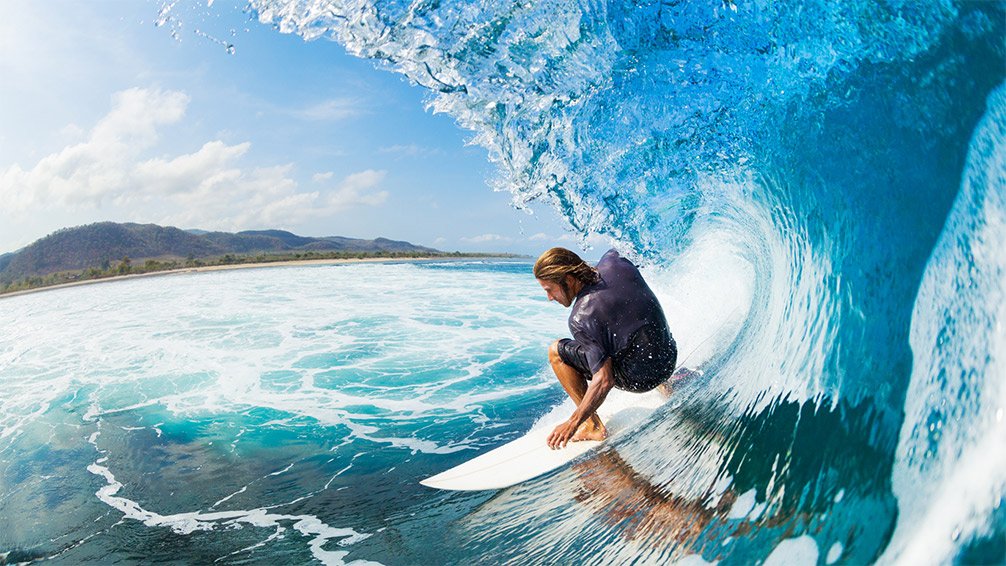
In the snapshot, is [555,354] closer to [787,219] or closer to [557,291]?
[557,291]

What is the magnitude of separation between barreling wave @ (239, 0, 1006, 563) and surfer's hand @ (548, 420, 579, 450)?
24cm

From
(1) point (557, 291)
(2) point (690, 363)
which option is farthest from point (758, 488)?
(2) point (690, 363)

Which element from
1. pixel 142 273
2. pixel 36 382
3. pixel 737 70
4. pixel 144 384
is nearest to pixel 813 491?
pixel 737 70

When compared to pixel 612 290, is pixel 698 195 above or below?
above

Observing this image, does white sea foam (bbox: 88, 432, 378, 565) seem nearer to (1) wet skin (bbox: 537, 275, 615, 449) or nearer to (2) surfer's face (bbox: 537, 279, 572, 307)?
(1) wet skin (bbox: 537, 275, 615, 449)

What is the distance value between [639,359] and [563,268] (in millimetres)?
705

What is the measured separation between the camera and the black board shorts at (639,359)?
2967 mm

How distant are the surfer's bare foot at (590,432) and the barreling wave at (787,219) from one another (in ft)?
0.48

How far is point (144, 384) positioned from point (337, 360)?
9.45 feet

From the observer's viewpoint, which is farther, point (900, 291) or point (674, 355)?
point (674, 355)

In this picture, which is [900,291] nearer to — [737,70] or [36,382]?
[737,70]

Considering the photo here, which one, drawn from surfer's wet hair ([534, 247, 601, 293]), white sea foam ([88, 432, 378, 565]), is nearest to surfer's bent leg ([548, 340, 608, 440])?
surfer's wet hair ([534, 247, 601, 293])

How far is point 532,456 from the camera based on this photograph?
343 cm

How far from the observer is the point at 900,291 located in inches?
77.3
